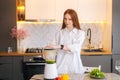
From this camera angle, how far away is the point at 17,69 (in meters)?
4.54

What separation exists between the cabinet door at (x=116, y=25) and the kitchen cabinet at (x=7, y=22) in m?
1.86

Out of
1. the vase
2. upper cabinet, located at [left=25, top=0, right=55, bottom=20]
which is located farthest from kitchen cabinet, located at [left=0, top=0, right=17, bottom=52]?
upper cabinet, located at [left=25, top=0, right=55, bottom=20]

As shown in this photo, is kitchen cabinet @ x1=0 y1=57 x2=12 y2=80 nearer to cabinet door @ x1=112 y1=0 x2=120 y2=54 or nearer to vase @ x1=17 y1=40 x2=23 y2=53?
vase @ x1=17 y1=40 x2=23 y2=53

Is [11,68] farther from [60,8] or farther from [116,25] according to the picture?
[116,25]

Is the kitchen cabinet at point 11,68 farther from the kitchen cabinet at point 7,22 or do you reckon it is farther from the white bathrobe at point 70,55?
the white bathrobe at point 70,55

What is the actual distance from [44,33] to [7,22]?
30.5 inches

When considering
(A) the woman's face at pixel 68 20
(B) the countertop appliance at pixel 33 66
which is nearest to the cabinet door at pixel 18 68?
(B) the countertop appliance at pixel 33 66

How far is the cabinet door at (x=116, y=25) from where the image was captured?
15.0 ft

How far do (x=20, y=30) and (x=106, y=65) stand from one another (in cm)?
175

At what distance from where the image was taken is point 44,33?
514cm

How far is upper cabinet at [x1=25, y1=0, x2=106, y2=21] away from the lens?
4.74 meters

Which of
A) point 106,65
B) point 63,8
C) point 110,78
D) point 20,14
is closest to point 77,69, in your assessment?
point 110,78

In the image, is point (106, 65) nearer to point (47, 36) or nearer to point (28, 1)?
point (47, 36)

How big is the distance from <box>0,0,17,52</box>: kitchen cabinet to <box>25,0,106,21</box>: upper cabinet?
1.01 feet
